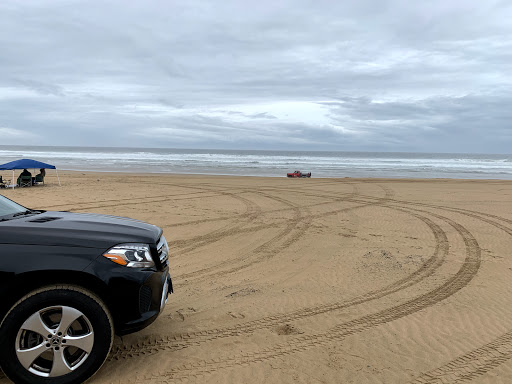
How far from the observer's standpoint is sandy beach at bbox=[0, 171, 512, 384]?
10.5 feet

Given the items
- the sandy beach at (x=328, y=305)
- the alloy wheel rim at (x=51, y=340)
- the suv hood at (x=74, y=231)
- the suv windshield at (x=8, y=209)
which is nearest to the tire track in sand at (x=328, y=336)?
the sandy beach at (x=328, y=305)

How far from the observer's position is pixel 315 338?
3.70m

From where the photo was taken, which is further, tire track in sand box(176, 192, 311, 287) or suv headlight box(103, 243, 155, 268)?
tire track in sand box(176, 192, 311, 287)

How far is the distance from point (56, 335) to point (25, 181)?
18425 mm

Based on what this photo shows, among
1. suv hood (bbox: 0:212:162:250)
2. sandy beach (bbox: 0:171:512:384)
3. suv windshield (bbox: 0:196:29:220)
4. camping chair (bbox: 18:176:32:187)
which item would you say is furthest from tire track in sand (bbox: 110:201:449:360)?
camping chair (bbox: 18:176:32:187)

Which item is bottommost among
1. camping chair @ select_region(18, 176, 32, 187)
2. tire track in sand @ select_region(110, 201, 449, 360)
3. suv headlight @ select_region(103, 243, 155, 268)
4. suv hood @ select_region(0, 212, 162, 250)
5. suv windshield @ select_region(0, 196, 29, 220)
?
tire track in sand @ select_region(110, 201, 449, 360)

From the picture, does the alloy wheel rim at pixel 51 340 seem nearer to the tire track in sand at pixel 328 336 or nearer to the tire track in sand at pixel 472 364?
the tire track in sand at pixel 328 336

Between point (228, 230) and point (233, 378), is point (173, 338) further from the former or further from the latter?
point (228, 230)

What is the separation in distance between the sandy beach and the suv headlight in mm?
891

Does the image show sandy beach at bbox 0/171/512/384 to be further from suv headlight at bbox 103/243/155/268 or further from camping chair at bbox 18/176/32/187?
camping chair at bbox 18/176/32/187

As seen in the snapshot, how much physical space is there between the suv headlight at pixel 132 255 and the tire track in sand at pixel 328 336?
2.99 ft

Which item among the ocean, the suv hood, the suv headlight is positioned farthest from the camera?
the ocean

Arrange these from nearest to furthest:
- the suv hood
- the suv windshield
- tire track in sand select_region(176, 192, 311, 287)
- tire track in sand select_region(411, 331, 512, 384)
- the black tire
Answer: the black tire
the suv hood
tire track in sand select_region(411, 331, 512, 384)
the suv windshield
tire track in sand select_region(176, 192, 311, 287)

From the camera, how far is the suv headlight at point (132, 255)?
296cm
